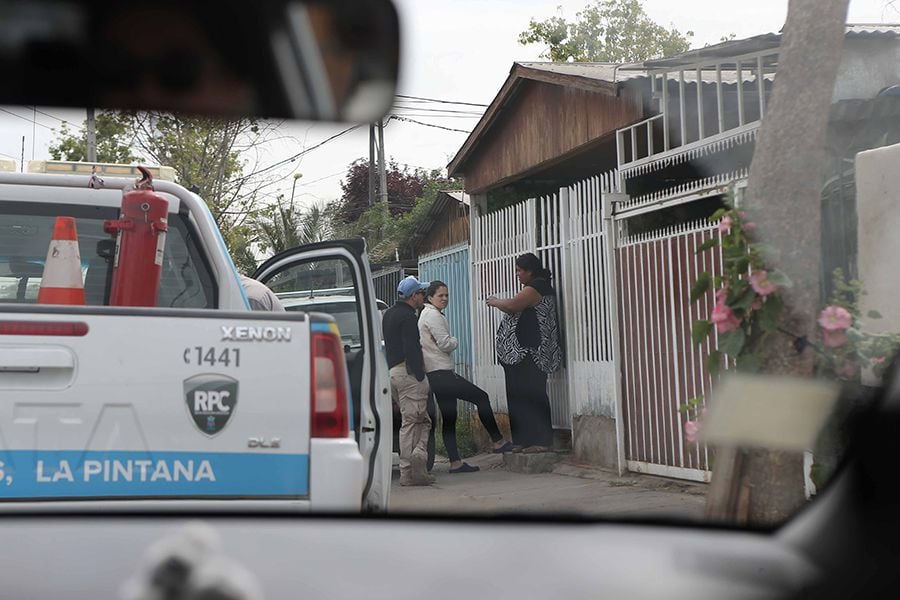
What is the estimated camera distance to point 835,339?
193 inches

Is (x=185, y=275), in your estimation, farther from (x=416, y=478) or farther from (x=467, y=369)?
(x=467, y=369)

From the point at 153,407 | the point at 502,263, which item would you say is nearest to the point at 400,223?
the point at 502,263

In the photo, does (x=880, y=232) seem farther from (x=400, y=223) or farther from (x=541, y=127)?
(x=400, y=223)

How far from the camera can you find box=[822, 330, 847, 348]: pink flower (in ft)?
16.0

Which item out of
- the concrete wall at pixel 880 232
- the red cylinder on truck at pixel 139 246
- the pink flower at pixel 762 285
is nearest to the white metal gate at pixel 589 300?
the concrete wall at pixel 880 232

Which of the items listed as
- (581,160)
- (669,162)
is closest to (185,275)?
(669,162)

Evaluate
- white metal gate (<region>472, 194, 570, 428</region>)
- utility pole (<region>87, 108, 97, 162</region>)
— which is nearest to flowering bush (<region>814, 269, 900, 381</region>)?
utility pole (<region>87, 108, 97, 162</region>)

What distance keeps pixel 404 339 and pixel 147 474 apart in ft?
21.0

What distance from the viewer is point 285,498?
3.49 m

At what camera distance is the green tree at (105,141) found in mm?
2197

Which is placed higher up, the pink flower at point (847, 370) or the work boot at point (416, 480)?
the pink flower at point (847, 370)

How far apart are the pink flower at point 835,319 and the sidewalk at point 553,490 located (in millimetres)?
1271

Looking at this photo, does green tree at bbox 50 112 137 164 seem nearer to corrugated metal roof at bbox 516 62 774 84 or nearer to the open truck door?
the open truck door

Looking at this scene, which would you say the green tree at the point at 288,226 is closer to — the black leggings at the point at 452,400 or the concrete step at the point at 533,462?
the concrete step at the point at 533,462
